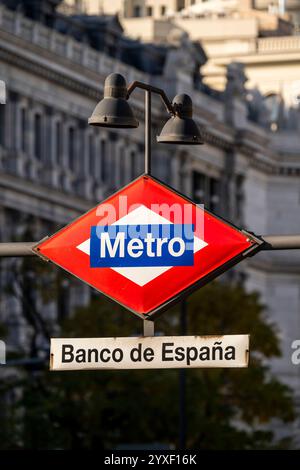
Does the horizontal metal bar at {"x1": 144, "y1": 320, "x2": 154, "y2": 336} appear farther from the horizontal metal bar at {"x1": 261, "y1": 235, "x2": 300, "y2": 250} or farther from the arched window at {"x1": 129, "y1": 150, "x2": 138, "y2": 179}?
the arched window at {"x1": 129, "y1": 150, "x2": 138, "y2": 179}

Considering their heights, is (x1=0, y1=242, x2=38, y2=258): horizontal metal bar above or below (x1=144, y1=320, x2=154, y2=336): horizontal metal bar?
above

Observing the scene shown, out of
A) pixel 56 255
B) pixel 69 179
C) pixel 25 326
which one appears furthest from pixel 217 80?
pixel 56 255

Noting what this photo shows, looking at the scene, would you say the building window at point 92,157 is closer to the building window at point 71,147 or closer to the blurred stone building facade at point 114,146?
the blurred stone building facade at point 114,146

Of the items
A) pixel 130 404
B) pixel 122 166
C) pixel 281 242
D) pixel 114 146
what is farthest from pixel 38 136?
pixel 281 242

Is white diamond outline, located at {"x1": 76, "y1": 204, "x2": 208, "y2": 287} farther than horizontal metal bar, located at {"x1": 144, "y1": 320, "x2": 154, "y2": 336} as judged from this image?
Yes

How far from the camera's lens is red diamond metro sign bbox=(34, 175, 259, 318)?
2295 cm

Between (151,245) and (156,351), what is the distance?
890 millimetres

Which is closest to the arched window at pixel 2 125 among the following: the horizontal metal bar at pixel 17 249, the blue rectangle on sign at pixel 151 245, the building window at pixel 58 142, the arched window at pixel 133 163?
the building window at pixel 58 142

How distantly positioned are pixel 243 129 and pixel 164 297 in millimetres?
134742

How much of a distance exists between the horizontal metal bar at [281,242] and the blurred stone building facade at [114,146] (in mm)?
79639

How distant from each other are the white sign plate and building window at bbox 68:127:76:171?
106564mm

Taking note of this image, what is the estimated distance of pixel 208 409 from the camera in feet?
306

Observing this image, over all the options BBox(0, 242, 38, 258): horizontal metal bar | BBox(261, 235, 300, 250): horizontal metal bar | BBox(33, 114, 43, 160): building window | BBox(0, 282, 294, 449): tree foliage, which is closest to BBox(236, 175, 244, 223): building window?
BBox(33, 114, 43, 160): building window

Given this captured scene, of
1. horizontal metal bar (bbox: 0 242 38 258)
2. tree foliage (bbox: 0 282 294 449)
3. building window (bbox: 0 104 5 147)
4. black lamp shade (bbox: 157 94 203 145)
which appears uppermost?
black lamp shade (bbox: 157 94 203 145)
